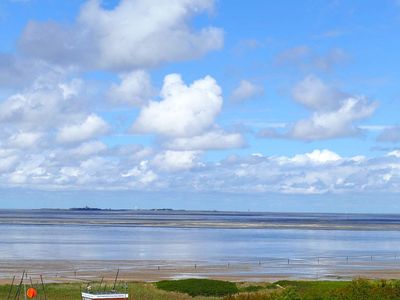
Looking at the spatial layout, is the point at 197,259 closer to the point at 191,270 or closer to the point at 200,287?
the point at 191,270

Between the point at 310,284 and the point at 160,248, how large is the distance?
2163 inches

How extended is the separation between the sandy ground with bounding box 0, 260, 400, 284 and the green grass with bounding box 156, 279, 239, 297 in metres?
8.90

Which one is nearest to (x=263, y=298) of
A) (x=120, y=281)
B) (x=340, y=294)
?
(x=340, y=294)

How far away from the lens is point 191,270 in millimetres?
79312

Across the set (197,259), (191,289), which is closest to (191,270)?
(197,259)

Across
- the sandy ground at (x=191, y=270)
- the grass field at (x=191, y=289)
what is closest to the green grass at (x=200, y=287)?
the grass field at (x=191, y=289)

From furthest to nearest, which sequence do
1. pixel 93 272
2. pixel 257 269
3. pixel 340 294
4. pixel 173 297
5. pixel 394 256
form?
pixel 394 256 < pixel 257 269 < pixel 93 272 < pixel 173 297 < pixel 340 294

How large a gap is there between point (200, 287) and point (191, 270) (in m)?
20.6

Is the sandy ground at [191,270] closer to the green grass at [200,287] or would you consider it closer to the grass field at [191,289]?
the grass field at [191,289]

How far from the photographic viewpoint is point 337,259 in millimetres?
97562

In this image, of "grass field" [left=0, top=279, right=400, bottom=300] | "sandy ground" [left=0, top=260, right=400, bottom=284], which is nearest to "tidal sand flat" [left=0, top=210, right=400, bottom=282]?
"sandy ground" [left=0, top=260, right=400, bottom=284]

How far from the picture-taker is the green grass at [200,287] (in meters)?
57.5

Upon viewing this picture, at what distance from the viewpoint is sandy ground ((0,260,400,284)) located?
233 ft

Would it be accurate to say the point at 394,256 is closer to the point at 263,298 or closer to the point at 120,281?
the point at 120,281
